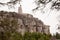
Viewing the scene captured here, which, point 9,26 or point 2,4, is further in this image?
point 9,26

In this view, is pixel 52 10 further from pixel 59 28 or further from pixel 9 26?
pixel 9 26

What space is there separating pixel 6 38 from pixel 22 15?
13.1 metres

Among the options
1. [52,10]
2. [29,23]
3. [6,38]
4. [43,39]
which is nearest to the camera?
[52,10]

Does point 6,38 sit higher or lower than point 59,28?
lower

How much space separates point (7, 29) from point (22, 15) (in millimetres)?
12943

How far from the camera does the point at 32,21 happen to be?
2041cm

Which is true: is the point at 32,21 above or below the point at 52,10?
below

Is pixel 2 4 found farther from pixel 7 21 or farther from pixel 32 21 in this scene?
pixel 32 21

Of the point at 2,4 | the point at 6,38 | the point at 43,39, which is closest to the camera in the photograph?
the point at 2,4

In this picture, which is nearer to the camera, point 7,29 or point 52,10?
point 52,10

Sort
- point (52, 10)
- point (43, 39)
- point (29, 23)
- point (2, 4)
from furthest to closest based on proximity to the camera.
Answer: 1. point (29, 23)
2. point (43, 39)
3. point (2, 4)
4. point (52, 10)

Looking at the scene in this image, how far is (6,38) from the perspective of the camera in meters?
7.06

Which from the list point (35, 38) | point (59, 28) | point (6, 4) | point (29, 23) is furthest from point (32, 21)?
point (59, 28)

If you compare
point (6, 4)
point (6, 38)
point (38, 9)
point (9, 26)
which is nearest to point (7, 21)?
point (9, 26)
